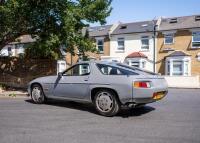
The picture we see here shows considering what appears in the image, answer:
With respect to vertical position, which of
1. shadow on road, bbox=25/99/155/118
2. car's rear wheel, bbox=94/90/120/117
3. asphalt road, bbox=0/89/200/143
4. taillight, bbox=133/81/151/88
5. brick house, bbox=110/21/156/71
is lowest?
asphalt road, bbox=0/89/200/143

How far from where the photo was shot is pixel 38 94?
438 inches

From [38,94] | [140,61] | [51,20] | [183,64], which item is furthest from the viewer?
[140,61]

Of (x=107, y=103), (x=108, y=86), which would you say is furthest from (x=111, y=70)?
(x=107, y=103)

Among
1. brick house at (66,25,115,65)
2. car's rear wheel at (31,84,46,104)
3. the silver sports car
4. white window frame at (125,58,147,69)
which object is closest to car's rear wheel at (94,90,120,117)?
the silver sports car

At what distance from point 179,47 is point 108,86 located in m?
29.0

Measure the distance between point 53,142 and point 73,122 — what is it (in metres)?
1.93

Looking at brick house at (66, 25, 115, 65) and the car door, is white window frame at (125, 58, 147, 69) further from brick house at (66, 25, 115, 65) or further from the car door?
the car door

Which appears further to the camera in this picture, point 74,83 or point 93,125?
point 74,83

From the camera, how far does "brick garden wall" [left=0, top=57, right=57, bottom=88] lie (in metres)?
18.0

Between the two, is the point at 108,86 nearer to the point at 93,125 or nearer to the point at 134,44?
the point at 93,125

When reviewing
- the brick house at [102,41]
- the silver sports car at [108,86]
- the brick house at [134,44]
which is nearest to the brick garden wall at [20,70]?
the silver sports car at [108,86]

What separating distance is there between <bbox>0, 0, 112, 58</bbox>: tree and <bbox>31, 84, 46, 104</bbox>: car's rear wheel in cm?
373

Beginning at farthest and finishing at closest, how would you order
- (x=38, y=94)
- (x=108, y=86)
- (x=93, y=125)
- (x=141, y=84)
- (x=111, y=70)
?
(x=38, y=94) < (x=111, y=70) < (x=108, y=86) < (x=141, y=84) < (x=93, y=125)

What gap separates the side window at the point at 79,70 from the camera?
9863 mm
